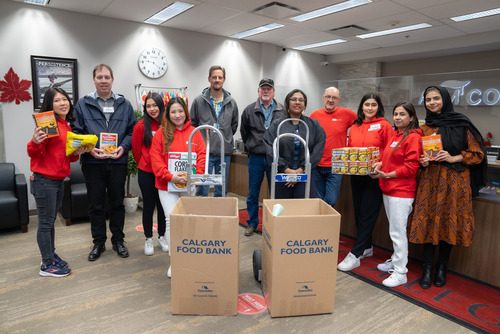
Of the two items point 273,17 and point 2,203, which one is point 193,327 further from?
point 273,17

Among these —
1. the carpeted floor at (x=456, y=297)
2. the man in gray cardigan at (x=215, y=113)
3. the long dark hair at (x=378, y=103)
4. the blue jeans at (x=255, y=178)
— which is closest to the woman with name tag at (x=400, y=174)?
the carpeted floor at (x=456, y=297)

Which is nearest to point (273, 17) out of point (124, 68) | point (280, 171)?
point (124, 68)

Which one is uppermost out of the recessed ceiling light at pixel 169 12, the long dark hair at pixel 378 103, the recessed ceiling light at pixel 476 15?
the recessed ceiling light at pixel 476 15

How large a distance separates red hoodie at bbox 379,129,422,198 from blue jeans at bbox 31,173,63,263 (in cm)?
252

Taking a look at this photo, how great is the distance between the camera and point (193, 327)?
2.10m

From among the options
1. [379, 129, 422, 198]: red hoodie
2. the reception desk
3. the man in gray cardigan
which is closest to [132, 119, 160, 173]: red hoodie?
the man in gray cardigan

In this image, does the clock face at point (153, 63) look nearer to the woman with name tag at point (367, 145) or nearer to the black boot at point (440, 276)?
the woman with name tag at point (367, 145)

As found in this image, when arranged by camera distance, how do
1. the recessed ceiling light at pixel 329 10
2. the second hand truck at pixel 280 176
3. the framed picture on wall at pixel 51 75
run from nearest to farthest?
the second hand truck at pixel 280 176, the recessed ceiling light at pixel 329 10, the framed picture on wall at pixel 51 75

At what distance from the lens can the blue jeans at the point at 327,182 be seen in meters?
3.28

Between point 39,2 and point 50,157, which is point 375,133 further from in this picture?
point 39,2

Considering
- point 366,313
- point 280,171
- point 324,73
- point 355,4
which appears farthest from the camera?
point 324,73

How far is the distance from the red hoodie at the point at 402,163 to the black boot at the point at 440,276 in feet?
2.12

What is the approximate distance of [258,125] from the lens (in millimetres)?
3516

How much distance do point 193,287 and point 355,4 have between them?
3994mm
